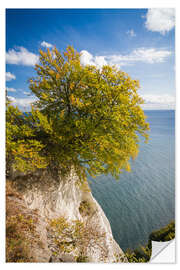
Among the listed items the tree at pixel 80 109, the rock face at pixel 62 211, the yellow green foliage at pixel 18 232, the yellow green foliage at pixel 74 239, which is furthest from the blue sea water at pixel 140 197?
the yellow green foliage at pixel 18 232

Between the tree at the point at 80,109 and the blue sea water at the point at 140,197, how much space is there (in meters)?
2.27

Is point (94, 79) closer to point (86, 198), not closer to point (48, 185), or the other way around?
point (48, 185)

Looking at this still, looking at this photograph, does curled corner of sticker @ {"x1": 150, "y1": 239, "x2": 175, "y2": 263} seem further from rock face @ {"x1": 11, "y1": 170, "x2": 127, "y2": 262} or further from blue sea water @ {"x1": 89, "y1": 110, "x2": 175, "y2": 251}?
blue sea water @ {"x1": 89, "y1": 110, "x2": 175, "y2": 251}

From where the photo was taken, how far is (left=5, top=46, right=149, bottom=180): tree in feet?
12.4

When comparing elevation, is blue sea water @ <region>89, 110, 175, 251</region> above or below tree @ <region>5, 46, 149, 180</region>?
below

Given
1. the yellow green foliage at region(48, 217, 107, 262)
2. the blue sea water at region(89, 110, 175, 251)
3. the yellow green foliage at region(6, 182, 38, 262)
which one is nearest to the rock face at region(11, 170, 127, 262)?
the yellow green foliage at region(48, 217, 107, 262)

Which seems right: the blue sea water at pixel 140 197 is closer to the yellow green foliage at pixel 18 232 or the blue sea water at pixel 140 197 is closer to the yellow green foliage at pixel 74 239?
the yellow green foliage at pixel 74 239

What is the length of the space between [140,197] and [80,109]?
26.1 ft

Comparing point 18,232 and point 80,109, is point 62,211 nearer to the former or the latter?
point 18,232

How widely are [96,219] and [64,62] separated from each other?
5865mm

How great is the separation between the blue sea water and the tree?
2272 millimetres

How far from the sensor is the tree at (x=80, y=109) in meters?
3.77

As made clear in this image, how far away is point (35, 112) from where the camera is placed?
142 inches
